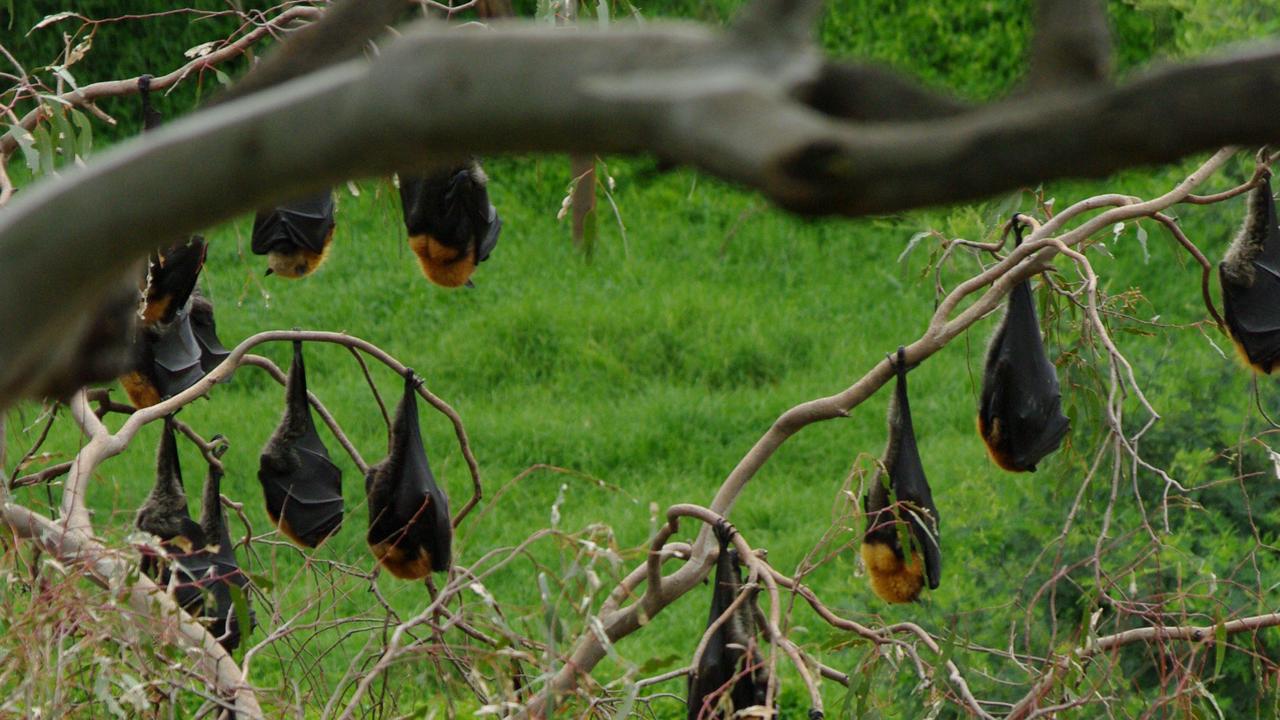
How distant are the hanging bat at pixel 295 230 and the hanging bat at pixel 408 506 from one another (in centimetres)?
47

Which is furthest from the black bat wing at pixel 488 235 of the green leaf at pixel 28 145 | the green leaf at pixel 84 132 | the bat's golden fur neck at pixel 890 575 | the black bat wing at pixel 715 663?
the black bat wing at pixel 715 663

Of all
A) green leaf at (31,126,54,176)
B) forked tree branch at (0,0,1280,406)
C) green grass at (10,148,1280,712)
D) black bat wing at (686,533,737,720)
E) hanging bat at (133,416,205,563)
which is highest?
forked tree branch at (0,0,1280,406)

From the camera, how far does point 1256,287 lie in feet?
10.6

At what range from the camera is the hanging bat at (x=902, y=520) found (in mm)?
2889

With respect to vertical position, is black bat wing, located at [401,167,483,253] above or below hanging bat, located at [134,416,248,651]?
above

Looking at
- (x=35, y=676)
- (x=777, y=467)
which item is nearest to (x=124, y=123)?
(x=777, y=467)

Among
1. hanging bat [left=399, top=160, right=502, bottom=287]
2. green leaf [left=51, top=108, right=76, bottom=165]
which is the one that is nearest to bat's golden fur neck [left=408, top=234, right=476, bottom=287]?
hanging bat [left=399, top=160, right=502, bottom=287]

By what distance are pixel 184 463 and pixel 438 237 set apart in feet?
12.9

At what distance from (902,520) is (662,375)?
4627mm

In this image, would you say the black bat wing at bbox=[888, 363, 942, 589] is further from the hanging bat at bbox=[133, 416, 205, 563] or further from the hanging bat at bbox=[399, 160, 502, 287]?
the hanging bat at bbox=[133, 416, 205, 563]

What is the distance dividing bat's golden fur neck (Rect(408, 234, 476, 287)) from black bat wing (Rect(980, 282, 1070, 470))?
1.19 meters

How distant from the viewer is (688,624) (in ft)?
18.9

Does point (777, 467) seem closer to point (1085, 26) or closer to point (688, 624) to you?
point (688, 624)

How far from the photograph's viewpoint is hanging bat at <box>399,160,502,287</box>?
9.99 ft
